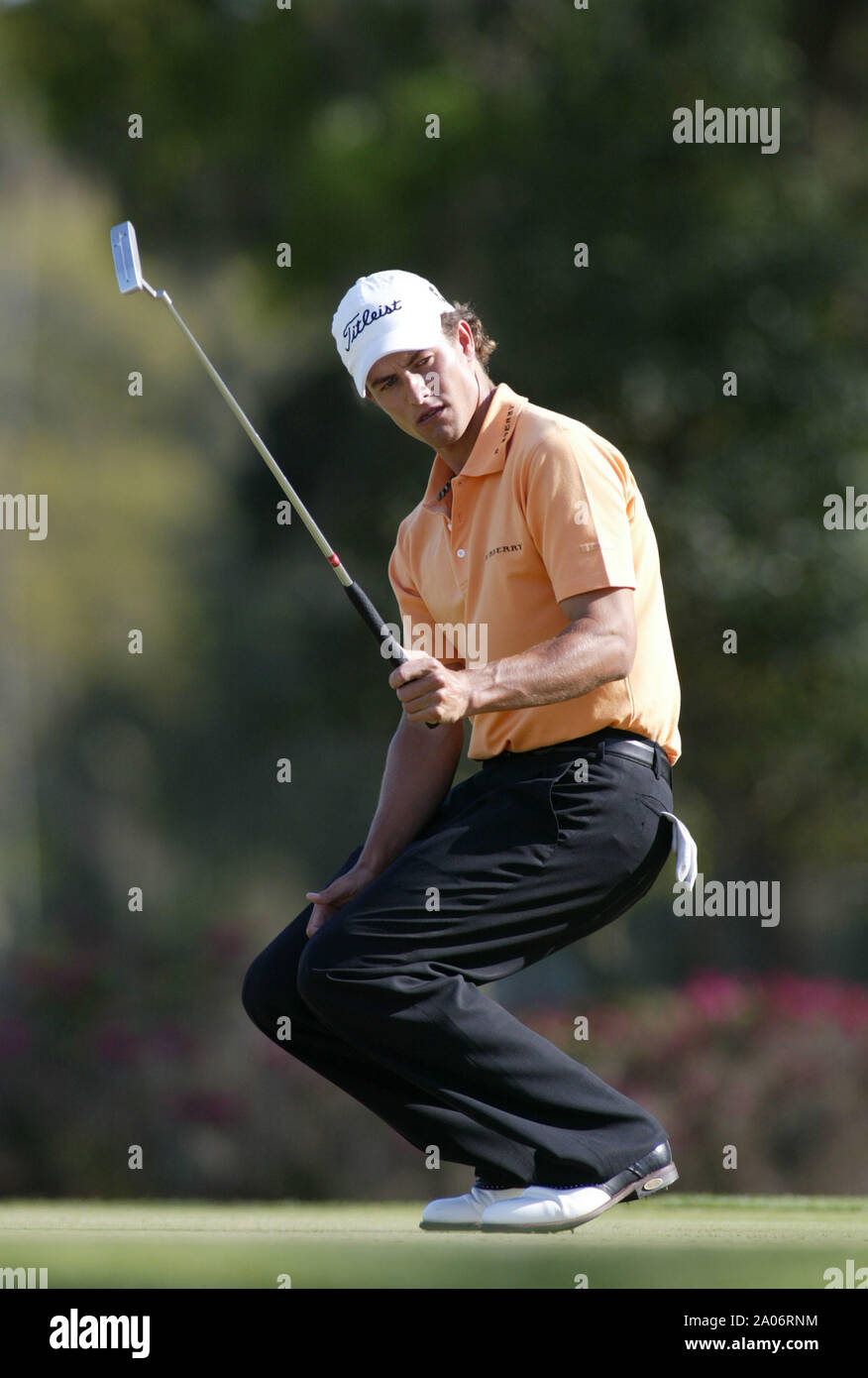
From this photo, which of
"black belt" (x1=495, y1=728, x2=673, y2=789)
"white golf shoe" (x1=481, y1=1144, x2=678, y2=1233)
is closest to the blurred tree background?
"white golf shoe" (x1=481, y1=1144, x2=678, y2=1233)

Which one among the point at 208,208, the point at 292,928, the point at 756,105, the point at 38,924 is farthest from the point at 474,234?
the point at 292,928

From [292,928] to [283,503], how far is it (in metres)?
9.65

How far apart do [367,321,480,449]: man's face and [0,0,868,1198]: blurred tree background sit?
215 inches

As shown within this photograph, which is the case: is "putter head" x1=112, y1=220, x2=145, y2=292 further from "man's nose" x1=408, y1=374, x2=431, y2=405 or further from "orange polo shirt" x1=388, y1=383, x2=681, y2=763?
"orange polo shirt" x1=388, y1=383, x2=681, y2=763

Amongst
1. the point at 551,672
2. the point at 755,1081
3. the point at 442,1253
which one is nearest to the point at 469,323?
the point at 551,672

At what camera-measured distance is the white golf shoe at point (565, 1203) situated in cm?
406

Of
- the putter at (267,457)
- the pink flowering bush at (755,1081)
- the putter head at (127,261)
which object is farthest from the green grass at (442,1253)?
the pink flowering bush at (755,1081)

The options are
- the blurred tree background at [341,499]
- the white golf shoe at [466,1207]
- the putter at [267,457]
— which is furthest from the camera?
the blurred tree background at [341,499]

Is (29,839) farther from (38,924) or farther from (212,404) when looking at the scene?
(212,404)

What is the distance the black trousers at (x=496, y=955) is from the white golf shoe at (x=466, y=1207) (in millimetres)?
65

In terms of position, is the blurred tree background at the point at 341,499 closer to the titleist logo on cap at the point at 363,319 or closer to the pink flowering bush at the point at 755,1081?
the pink flowering bush at the point at 755,1081

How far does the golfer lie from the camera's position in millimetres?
4059

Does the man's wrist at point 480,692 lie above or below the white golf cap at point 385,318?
below

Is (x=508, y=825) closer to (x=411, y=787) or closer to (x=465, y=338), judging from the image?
(x=411, y=787)
